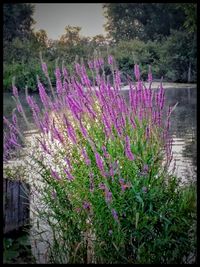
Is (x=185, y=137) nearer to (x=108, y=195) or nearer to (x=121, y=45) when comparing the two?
(x=108, y=195)

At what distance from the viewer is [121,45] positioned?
34.0 m

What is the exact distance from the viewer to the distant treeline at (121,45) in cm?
2906

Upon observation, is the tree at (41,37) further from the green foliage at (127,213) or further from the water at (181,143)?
the green foliage at (127,213)

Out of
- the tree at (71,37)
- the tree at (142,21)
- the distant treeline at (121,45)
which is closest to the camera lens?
the distant treeline at (121,45)

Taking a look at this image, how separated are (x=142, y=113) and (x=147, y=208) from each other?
904mm

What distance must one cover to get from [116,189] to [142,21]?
40453 mm

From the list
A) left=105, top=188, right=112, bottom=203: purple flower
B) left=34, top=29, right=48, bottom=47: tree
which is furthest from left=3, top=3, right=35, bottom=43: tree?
left=105, top=188, right=112, bottom=203: purple flower

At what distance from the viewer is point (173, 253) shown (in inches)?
146

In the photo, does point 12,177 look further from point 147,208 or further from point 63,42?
point 63,42

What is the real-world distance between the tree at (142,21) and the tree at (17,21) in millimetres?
7644

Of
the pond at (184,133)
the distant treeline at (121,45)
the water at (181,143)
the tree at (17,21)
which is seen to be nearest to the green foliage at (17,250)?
the water at (181,143)

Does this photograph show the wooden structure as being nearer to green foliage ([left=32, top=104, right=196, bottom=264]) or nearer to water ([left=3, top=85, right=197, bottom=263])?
water ([left=3, top=85, right=197, bottom=263])

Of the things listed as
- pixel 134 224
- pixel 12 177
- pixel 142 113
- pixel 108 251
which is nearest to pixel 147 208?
pixel 134 224

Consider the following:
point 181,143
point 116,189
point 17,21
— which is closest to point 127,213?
point 116,189
